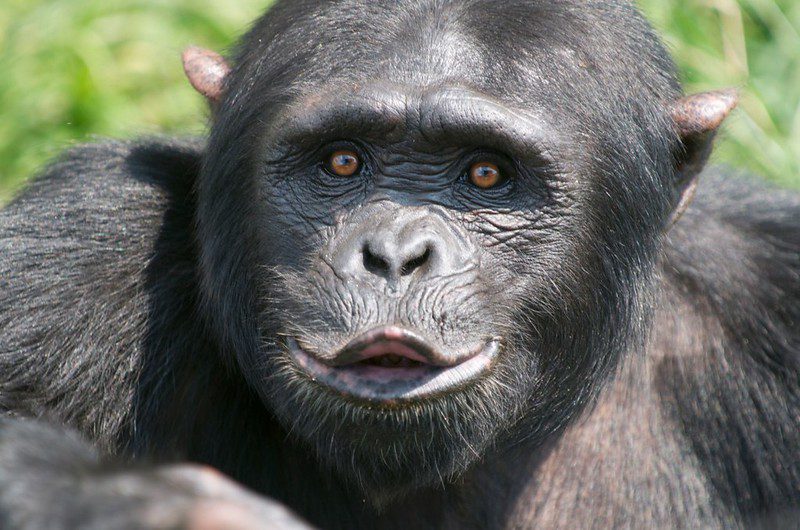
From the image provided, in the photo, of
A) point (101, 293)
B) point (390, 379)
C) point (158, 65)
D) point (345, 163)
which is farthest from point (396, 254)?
point (158, 65)

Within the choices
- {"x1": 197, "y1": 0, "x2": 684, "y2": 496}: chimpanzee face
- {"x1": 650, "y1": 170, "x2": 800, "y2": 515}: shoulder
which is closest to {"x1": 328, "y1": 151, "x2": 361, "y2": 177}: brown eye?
{"x1": 197, "y1": 0, "x2": 684, "y2": 496}: chimpanzee face

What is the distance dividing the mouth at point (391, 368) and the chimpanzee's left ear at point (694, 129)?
5.10 feet

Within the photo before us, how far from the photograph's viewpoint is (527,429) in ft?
17.4

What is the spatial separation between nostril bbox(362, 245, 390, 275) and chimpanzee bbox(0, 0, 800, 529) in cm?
1

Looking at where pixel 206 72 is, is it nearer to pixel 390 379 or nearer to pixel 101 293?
pixel 101 293

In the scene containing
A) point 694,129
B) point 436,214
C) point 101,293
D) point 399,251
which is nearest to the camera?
point 399,251

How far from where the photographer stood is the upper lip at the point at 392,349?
14.3 feet

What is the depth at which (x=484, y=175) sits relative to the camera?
4.94m

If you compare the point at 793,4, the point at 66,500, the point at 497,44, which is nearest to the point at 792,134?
the point at 793,4

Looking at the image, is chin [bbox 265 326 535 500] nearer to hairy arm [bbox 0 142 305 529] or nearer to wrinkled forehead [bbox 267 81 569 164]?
hairy arm [bbox 0 142 305 529]

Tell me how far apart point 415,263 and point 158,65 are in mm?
6084

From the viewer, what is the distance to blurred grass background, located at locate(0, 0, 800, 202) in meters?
9.51

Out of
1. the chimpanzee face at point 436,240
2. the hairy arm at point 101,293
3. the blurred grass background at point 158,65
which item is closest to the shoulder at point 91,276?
the hairy arm at point 101,293

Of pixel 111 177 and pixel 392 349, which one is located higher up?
pixel 392 349
